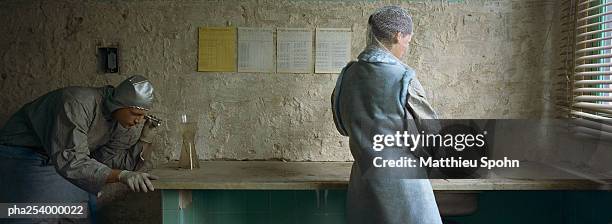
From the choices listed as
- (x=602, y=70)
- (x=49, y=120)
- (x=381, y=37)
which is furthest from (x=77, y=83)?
(x=602, y=70)

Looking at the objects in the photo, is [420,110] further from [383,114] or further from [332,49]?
[332,49]

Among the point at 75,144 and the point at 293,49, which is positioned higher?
the point at 293,49

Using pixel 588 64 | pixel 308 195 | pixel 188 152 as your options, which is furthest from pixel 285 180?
pixel 588 64

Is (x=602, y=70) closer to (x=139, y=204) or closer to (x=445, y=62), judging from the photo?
(x=445, y=62)

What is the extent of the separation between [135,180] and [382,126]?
21.6 inches

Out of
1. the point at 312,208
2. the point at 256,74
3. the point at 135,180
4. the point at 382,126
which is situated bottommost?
the point at 312,208

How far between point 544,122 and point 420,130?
1.04ft

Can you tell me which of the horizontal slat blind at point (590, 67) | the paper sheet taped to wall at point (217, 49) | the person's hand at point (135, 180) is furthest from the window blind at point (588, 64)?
the person's hand at point (135, 180)

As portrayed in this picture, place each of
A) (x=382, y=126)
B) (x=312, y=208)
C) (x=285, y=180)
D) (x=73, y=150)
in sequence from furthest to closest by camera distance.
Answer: (x=312, y=208) < (x=285, y=180) < (x=73, y=150) < (x=382, y=126)

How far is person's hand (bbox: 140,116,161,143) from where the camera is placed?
124cm

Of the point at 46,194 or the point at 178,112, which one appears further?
the point at 178,112

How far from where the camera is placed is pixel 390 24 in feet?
3.34

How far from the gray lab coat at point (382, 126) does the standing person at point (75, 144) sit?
0.46 metres

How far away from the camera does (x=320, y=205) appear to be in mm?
1251
